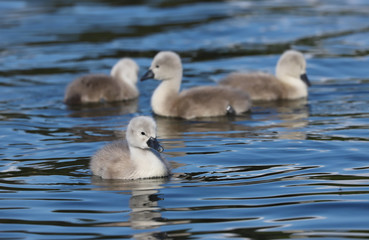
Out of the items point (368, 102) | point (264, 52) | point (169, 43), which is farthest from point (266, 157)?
point (169, 43)

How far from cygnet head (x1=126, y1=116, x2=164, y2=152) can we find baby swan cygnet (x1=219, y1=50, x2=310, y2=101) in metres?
5.12

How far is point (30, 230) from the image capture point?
7051 millimetres

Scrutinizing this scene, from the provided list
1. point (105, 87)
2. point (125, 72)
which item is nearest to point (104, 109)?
point (105, 87)

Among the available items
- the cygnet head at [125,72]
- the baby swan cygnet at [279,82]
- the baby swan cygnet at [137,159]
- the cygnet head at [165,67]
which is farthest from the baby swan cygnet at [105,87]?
the baby swan cygnet at [137,159]

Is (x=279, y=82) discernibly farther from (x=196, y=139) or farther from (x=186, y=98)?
(x=196, y=139)

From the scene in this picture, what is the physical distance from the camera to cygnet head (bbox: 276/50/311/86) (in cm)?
1380

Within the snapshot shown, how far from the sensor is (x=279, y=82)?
13.8 meters

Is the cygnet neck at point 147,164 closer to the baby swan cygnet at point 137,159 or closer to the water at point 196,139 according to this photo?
the baby swan cygnet at point 137,159

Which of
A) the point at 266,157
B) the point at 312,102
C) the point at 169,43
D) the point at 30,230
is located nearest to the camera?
the point at 30,230

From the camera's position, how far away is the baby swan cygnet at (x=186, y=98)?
12172mm

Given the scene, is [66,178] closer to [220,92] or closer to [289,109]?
[220,92]

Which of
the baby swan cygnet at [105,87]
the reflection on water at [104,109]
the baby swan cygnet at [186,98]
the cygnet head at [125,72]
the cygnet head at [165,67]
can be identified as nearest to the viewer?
the baby swan cygnet at [186,98]

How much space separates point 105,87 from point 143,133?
5.32 meters

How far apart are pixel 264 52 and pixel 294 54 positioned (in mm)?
3939
